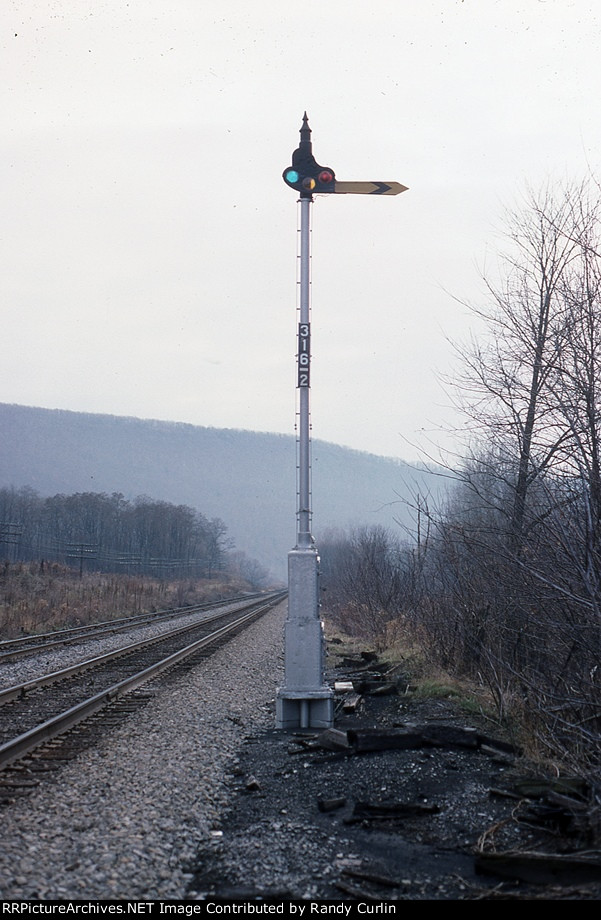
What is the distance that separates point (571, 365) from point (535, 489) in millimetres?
1538

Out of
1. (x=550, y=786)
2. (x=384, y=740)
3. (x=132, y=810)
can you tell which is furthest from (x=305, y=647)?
(x=550, y=786)

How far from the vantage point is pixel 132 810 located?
235 inches

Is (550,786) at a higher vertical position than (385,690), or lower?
higher

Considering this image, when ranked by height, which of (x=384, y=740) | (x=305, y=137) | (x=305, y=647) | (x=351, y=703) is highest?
(x=305, y=137)

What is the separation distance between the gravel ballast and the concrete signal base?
2.66 ft

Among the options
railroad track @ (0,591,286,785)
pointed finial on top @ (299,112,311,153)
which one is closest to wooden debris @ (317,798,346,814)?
railroad track @ (0,591,286,785)

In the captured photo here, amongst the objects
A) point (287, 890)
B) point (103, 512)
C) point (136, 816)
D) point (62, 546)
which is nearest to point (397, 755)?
point (136, 816)

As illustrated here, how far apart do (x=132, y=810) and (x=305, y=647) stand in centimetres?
290

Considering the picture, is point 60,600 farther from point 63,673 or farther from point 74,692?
point 74,692

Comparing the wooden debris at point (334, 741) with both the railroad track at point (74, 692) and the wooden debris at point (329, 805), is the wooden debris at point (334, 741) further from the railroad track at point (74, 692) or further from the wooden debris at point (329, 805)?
the railroad track at point (74, 692)

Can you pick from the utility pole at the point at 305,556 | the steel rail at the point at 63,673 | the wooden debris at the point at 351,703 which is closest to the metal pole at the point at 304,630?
the utility pole at the point at 305,556

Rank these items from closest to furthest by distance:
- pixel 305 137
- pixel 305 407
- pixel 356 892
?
pixel 356 892
pixel 305 407
pixel 305 137

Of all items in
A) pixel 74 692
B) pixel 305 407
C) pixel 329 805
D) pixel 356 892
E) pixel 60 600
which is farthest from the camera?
pixel 60 600

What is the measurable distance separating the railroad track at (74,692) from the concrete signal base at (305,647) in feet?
8.57
